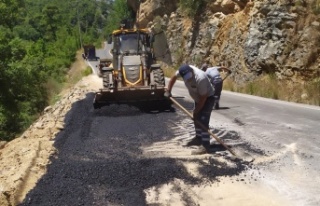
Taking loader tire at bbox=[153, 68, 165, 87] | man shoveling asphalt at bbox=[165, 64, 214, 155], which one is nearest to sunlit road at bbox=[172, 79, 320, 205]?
man shoveling asphalt at bbox=[165, 64, 214, 155]

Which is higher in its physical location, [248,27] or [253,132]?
[248,27]

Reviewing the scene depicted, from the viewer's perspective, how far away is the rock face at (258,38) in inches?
642

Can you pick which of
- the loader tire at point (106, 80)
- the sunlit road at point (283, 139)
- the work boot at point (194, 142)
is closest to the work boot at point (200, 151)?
the work boot at point (194, 142)

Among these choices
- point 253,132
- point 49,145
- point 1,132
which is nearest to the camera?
point 49,145

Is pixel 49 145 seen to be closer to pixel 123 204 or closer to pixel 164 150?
pixel 164 150

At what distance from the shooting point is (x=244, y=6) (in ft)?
76.9

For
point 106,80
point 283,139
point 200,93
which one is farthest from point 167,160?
point 106,80

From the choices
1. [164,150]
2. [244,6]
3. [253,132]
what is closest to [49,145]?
[164,150]

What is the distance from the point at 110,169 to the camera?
604 cm

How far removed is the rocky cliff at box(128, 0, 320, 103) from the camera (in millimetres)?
16297

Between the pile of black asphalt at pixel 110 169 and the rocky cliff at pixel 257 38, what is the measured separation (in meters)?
8.73

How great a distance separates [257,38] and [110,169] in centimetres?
1491

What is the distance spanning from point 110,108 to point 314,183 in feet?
23.1

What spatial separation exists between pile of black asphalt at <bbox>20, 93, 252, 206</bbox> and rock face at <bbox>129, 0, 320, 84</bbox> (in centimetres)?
921
